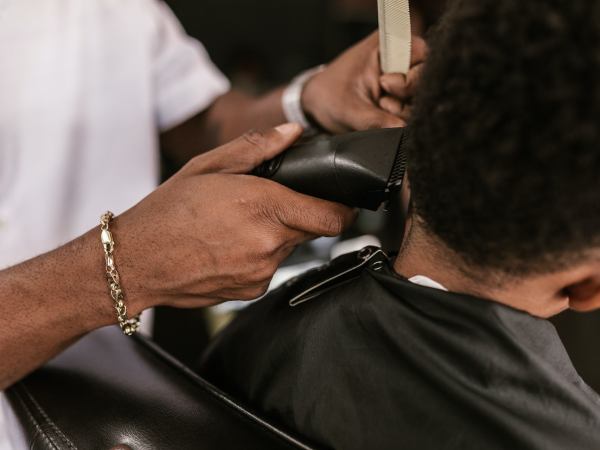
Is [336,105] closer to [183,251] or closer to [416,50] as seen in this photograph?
[416,50]

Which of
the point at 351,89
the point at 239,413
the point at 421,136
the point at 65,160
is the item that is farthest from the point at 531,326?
the point at 65,160

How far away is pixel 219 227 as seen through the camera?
2.66 ft

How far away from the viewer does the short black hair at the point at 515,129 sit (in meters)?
0.53

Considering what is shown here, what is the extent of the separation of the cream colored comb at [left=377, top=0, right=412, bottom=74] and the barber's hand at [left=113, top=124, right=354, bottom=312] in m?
0.23

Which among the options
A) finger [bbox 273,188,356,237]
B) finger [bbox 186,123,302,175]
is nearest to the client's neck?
finger [bbox 273,188,356,237]

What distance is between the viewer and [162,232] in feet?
2.72

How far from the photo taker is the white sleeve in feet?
4.91

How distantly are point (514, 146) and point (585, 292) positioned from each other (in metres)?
0.25

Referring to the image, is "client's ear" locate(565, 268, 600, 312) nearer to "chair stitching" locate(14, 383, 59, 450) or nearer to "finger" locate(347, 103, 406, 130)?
"finger" locate(347, 103, 406, 130)

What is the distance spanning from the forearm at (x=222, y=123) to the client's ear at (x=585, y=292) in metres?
0.85

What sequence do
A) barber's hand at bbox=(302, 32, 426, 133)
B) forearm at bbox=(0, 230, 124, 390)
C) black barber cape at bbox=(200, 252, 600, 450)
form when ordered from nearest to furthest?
1. black barber cape at bbox=(200, 252, 600, 450)
2. forearm at bbox=(0, 230, 124, 390)
3. barber's hand at bbox=(302, 32, 426, 133)

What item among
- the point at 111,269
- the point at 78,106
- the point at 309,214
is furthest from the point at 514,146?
the point at 78,106

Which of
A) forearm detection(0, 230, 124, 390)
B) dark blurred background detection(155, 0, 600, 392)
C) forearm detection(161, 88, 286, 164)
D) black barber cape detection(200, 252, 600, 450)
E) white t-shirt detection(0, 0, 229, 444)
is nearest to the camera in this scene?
black barber cape detection(200, 252, 600, 450)

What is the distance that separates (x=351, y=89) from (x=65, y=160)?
651 millimetres
